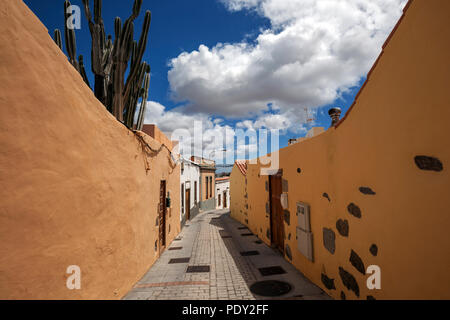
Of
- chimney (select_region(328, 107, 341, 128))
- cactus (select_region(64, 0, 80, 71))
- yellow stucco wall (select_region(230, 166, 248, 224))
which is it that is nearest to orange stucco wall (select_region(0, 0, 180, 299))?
cactus (select_region(64, 0, 80, 71))

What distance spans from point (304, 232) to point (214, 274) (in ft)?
7.75

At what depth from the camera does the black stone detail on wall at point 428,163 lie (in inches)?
78.9

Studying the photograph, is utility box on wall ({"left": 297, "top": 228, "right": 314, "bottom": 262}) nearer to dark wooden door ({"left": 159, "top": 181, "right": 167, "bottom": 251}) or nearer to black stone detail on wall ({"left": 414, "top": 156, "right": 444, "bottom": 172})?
black stone detail on wall ({"left": 414, "top": 156, "right": 444, "bottom": 172})

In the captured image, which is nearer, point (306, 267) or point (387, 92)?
point (387, 92)

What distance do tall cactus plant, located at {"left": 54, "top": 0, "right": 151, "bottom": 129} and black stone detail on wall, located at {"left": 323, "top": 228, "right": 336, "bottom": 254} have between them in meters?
4.89

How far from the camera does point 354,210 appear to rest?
3.35 meters

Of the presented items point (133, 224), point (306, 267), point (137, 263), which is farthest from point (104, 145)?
point (306, 267)

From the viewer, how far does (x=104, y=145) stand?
138 inches

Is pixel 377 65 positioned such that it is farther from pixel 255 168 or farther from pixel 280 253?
pixel 255 168

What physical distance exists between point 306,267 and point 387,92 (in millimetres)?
4043

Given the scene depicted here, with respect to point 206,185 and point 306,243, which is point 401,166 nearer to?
point 306,243

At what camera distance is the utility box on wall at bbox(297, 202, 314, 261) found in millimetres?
4770

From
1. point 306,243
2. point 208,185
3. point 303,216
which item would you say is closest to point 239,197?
point 303,216
